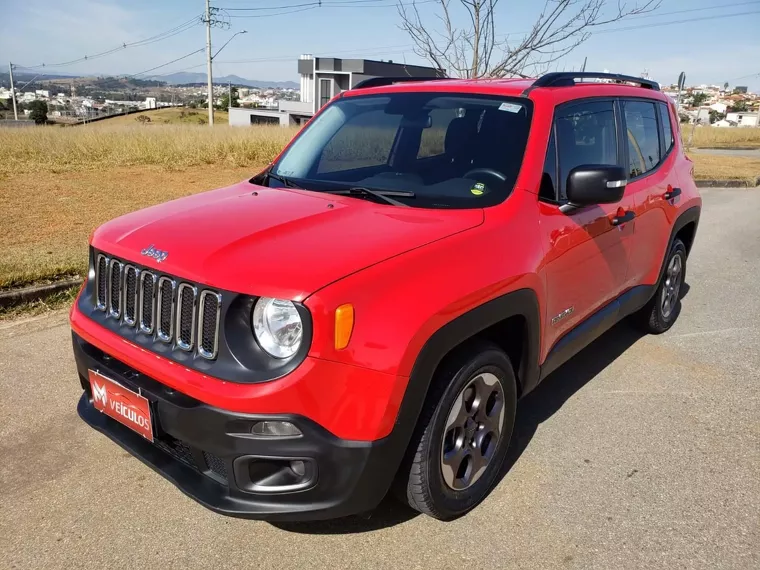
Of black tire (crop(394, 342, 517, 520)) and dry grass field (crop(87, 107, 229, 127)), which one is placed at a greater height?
dry grass field (crop(87, 107, 229, 127))

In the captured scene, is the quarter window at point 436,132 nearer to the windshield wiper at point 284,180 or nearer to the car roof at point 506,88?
the car roof at point 506,88

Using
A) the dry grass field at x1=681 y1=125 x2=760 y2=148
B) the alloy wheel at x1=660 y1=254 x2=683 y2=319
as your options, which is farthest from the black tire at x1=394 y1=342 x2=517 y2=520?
the dry grass field at x1=681 y1=125 x2=760 y2=148

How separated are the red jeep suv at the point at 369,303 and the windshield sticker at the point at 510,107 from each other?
0.05 feet

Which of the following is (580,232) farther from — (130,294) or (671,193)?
(130,294)

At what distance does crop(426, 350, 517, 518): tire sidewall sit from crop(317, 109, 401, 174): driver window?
1.33 meters

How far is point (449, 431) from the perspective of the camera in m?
2.58

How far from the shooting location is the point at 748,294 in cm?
624

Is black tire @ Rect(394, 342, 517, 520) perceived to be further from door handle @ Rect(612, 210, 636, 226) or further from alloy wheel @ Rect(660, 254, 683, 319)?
alloy wheel @ Rect(660, 254, 683, 319)

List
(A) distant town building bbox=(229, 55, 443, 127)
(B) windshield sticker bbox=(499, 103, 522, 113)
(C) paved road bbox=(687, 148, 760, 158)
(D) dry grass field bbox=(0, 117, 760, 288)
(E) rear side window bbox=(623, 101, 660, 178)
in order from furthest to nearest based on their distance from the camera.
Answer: (A) distant town building bbox=(229, 55, 443, 127) → (C) paved road bbox=(687, 148, 760, 158) → (D) dry grass field bbox=(0, 117, 760, 288) → (E) rear side window bbox=(623, 101, 660, 178) → (B) windshield sticker bbox=(499, 103, 522, 113)

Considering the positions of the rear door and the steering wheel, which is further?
the rear door

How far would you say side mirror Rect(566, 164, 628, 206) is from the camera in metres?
2.89

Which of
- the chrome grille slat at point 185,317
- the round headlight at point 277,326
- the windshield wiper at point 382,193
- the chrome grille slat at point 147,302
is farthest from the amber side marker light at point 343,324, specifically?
the windshield wiper at point 382,193

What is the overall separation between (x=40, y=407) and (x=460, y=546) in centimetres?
246

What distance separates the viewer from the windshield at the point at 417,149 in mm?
2973
